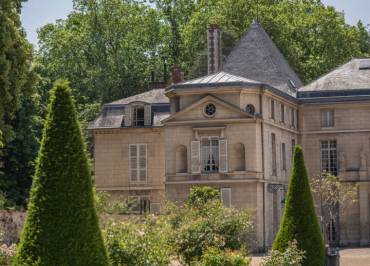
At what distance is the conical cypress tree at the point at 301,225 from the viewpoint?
2750 centimetres

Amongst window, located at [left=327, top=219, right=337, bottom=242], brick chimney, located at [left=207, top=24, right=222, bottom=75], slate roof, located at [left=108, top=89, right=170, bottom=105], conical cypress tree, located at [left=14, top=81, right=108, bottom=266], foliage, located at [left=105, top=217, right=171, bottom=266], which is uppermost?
brick chimney, located at [left=207, top=24, right=222, bottom=75]

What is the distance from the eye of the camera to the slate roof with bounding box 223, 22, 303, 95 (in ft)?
182

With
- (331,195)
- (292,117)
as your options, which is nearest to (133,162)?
(292,117)

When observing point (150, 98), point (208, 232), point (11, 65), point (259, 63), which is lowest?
point (208, 232)

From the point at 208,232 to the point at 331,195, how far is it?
20155 mm

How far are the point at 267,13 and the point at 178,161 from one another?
73.7 ft

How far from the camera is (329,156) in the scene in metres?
53.6

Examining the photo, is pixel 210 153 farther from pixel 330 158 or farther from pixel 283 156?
pixel 330 158

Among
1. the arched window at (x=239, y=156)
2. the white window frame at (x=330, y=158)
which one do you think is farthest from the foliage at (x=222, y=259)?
the white window frame at (x=330, y=158)

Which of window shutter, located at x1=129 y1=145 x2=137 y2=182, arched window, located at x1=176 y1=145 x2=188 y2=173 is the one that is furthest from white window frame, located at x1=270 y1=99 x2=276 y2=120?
window shutter, located at x1=129 y1=145 x2=137 y2=182

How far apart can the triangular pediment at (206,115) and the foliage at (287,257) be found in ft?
66.7

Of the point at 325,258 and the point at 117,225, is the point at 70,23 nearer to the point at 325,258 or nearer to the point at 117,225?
the point at 325,258

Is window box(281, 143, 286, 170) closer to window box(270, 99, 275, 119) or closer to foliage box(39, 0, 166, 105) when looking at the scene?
window box(270, 99, 275, 119)

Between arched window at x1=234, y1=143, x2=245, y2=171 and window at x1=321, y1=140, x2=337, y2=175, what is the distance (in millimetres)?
7607
